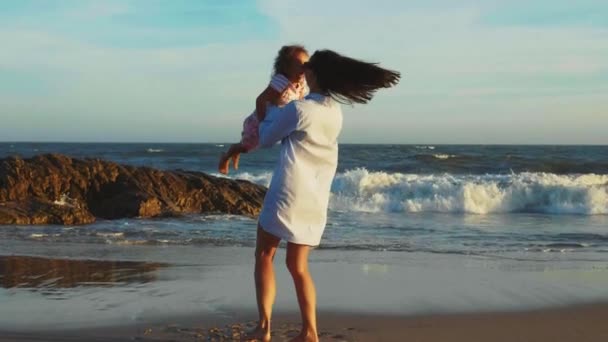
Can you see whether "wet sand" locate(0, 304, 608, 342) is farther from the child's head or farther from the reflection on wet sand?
the reflection on wet sand

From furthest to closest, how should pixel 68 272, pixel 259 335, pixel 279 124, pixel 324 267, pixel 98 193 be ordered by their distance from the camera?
1. pixel 98 193
2. pixel 324 267
3. pixel 68 272
4. pixel 259 335
5. pixel 279 124

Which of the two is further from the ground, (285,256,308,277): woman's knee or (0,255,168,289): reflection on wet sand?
(285,256,308,277): woman's knee

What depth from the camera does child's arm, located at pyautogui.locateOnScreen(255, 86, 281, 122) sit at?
398 centimetres

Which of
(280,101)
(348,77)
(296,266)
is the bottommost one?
(296,266)

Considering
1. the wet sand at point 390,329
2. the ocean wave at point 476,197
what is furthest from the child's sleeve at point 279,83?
the ocean wave at point 476,197

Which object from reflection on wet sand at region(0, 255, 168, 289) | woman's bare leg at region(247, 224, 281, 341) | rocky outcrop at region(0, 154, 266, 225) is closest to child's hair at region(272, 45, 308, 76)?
woman's bare leg at region(247, 224, 281, 341)

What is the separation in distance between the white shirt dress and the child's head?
197mm

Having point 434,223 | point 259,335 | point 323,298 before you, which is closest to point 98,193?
point 434,223

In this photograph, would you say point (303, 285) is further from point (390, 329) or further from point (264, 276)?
point (390, 329)

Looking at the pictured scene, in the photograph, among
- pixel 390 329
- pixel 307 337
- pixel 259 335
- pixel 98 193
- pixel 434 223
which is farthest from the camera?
pixel 434 223

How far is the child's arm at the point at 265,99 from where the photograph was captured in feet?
13.1

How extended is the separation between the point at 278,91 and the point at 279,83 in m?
0.05

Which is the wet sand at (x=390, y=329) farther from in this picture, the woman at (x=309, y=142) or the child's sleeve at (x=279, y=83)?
the child's sleeve at (x=279, y=83)

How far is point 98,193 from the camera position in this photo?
13.5 meters
